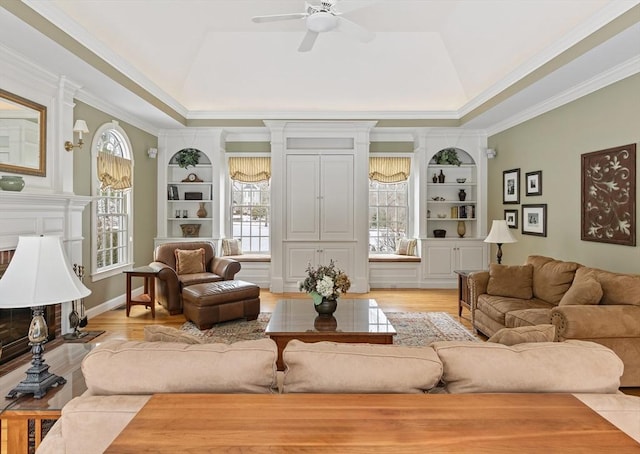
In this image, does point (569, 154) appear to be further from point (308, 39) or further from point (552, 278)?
point (308, 39)

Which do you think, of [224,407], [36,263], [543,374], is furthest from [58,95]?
[543,374]

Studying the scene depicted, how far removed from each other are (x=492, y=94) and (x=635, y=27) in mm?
2185

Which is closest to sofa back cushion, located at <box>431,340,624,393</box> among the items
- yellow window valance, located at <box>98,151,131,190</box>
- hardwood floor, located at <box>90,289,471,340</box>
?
hardwood floor, located at <box>90,289,471,340</box>

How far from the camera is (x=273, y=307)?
546 centimetres

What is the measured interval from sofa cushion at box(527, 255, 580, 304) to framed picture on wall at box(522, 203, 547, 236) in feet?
3.33

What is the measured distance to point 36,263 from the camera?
1.65m

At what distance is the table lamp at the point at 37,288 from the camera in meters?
1.57

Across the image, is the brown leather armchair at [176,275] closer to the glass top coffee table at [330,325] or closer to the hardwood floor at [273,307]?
the hardwood floor at [273,307]

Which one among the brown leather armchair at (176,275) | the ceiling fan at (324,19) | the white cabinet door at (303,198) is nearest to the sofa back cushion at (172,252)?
the brown leather armchair at (176,275)

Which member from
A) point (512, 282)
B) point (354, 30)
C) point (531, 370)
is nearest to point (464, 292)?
point (512, 282)

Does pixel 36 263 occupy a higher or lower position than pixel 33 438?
higher

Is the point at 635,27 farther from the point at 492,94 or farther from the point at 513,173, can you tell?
the point at 513,173

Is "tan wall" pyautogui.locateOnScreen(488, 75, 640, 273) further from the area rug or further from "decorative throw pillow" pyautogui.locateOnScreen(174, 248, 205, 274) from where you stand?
"decorative throw pillow" pyautogui.locateOnScreen(174, 248, 205, 274)

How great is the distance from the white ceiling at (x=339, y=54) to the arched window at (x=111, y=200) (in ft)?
2.04
